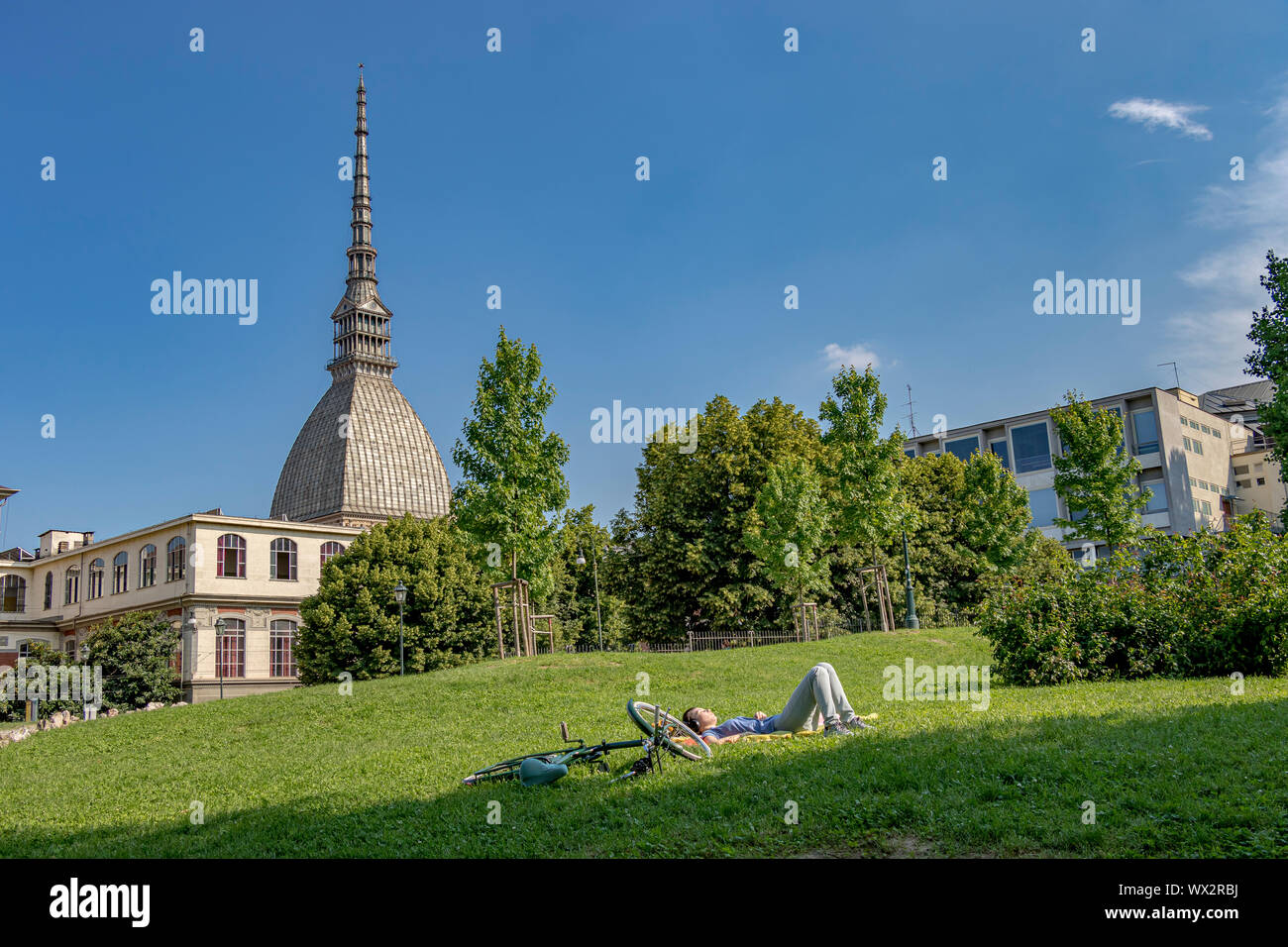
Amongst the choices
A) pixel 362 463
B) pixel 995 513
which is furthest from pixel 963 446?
pixel 362 463

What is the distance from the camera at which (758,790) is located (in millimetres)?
7906

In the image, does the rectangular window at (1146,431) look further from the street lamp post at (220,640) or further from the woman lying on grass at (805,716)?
the woman lying on grass at (805,716)

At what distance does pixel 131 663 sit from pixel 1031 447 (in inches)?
2587

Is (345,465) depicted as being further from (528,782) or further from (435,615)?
(528,782)

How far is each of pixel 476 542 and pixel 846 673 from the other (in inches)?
469

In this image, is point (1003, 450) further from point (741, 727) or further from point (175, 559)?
point (741, 727)

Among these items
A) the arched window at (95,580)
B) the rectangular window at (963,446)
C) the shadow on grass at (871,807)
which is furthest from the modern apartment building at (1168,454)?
the shadow on grass at (871,807)

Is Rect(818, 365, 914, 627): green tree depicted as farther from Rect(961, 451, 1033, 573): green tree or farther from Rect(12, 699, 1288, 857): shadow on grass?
Rect(12, 699, 1288, 857): shadow on grass

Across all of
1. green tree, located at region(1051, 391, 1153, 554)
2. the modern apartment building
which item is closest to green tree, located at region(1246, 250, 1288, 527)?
green tree, located at region(1051, 391, 1153, 554)

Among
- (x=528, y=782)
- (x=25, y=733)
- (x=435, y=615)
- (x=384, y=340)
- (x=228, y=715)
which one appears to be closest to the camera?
(x=528, y=782)

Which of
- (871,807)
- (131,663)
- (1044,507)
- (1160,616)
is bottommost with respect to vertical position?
(131,663)

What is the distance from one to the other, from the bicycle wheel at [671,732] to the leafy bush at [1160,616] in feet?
27.1

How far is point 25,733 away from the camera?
21.6 meters
